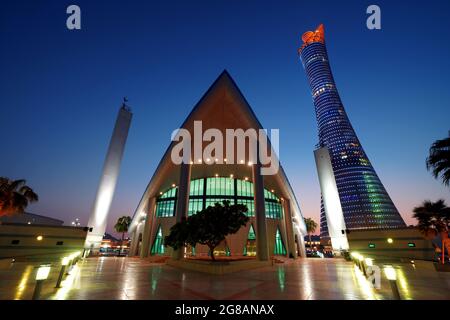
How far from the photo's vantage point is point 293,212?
38.4 metres

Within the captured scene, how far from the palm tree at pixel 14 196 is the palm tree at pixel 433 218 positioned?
35.6 m

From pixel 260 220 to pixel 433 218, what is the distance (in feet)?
51.1

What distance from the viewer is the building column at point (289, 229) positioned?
33.5m

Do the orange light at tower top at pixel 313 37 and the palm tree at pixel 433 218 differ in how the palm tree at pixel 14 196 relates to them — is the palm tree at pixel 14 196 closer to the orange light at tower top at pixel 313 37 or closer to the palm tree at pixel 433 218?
the palm tree at pixel 433 218

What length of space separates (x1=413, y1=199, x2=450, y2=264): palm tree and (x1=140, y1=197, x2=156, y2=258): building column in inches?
1318

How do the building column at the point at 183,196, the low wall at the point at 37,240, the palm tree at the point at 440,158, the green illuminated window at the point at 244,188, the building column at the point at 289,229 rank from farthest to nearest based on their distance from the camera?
the green illuminated window at the point at 244,188 < the building column at the point at 289,229 < the low wall at the point at 37,240 < the building column at the point at 183,196 < the palm tree at the point at 440,158

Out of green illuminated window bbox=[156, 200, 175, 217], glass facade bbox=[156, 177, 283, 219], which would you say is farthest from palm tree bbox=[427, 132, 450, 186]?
green illuminated window bbox=[156, 200, 175, 217]

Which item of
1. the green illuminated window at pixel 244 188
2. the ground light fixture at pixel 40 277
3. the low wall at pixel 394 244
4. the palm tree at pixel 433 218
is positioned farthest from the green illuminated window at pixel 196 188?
the ground light fixture at pixel 40 277

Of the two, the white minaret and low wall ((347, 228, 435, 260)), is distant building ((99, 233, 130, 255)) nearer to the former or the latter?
the white minaret

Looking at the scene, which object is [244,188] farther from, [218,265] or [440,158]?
[440,158]

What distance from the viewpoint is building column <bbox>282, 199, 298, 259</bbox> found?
3353cm

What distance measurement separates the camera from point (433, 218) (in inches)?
725
